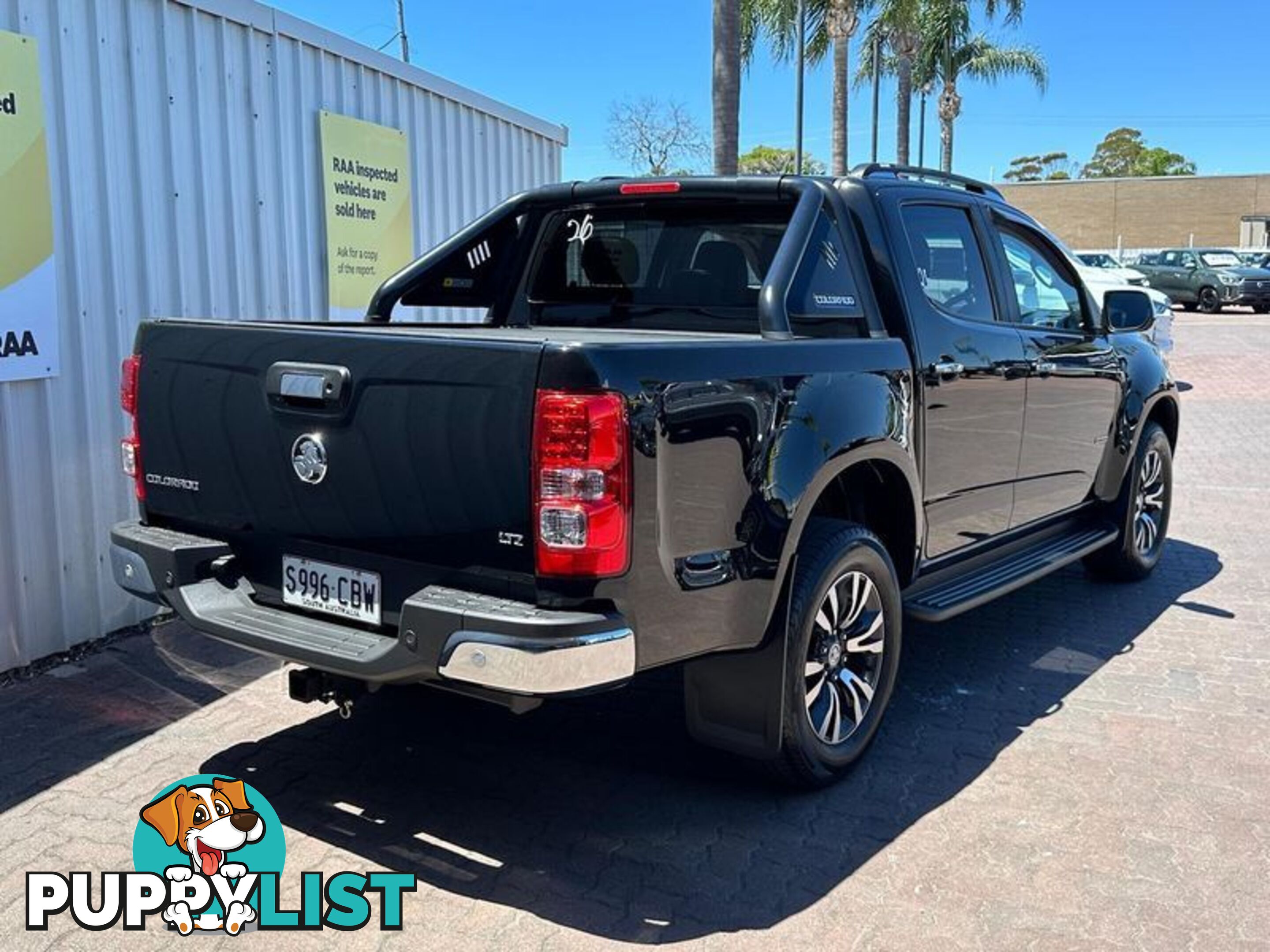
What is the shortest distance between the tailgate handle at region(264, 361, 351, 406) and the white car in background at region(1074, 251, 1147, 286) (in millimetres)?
24604

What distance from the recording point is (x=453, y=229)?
823 cm

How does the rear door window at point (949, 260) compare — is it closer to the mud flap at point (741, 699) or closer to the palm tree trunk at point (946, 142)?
the mud flap at point (741, 699)

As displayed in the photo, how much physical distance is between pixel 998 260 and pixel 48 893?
4.30 m

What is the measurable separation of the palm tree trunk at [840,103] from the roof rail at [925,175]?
18.8m

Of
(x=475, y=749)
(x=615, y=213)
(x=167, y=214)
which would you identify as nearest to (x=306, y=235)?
(x=167, y=214)

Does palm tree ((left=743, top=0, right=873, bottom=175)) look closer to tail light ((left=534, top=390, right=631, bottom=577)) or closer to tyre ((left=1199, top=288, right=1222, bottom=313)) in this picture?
tyre ((left=1199, top=288, right=1222, bottom=313))

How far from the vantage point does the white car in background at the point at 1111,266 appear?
2738cm

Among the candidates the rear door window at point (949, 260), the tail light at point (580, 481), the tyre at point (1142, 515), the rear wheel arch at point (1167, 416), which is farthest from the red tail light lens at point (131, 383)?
the rear wheel arch at point (1167, 416)

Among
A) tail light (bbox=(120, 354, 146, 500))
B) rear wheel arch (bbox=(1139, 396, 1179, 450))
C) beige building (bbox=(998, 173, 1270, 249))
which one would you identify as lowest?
rear wheel arch (bbox=(1139, 396, 1179, 450))

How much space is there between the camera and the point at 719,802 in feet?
Answer: 12.5

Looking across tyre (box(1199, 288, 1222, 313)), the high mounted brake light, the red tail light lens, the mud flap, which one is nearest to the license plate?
the red tail light lens

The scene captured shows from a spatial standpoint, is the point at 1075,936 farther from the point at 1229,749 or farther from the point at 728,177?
the point at 728,177

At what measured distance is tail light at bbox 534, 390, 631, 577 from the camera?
2873 millimetres

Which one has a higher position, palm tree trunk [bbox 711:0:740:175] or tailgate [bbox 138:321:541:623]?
palm tree trunk [bbox 711:0:740:175]
